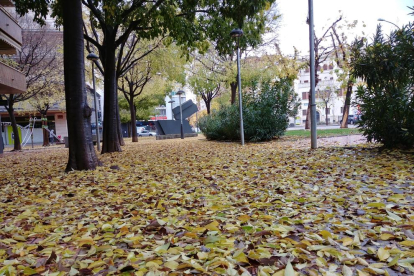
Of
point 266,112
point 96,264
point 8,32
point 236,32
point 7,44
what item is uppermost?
point 8,32

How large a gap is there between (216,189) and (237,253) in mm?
2436

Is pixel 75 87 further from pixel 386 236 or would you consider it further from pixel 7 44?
pixel 7 44

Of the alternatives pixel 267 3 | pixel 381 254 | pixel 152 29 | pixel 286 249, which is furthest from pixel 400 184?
pixel 152 29

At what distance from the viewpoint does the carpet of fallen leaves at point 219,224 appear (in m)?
2.12

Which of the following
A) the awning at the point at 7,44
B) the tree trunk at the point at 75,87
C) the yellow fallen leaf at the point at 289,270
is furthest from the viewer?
the awning at the point at 7,44

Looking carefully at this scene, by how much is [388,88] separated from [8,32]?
1640 centimetres

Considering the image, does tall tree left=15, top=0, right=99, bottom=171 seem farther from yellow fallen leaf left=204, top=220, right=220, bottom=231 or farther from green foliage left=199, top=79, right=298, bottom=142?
green foliage left=199, top=79, right=298, bottom=142

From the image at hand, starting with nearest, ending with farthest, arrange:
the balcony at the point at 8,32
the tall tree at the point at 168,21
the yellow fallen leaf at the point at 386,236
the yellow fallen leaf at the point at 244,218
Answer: the yellow fallen leaf at the point at 386,236, the yellow fallen leaf at the point at 244,218, the tall tree at the point at 168,21, the balcony at the point at 8,32

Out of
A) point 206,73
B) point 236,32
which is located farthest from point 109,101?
point 206,73

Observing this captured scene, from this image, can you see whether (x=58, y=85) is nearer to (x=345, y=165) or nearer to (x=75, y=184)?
(x=75, y=184)

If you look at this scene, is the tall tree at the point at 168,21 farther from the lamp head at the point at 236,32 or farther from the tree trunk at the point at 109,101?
the lamp head at the point at 236,32

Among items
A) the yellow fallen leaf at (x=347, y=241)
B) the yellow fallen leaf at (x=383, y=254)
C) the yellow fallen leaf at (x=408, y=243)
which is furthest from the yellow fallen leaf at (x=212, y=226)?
the yellow fallen leaf at (x=408, y=243)

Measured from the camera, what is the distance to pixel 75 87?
7141 millimetres

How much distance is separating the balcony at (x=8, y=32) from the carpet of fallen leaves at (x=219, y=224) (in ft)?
39.5
